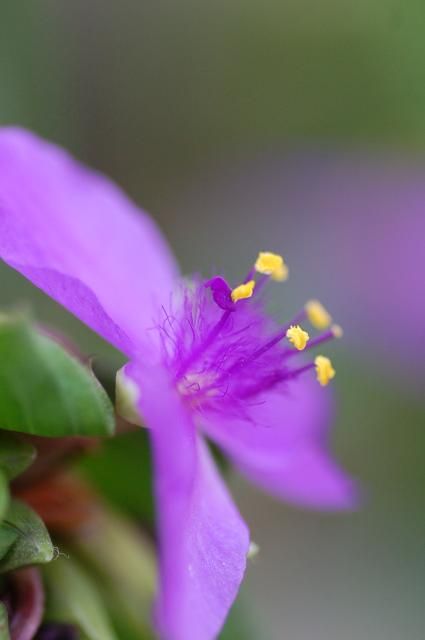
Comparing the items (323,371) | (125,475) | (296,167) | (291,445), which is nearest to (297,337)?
(323,371)

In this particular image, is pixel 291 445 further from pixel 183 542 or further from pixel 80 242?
pixel 183 542

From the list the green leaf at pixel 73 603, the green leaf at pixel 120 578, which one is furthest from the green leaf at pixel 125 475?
the green leaf at pixel 73 603

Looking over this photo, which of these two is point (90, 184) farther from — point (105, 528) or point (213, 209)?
point (213, 209)

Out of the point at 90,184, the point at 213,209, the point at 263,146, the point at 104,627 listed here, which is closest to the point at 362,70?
the point at 263,146

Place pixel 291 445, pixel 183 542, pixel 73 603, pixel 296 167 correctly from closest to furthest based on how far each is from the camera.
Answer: pixel 183 542, pixel 73 603, pixel 291 445, pixel 296 167

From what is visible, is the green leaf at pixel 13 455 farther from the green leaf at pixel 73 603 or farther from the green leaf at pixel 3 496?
the green leaf at pixel 73 603

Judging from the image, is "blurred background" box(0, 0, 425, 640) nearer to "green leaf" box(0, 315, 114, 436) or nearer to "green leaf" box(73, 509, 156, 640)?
"green leaf" box(73, 509, 156, 640)
